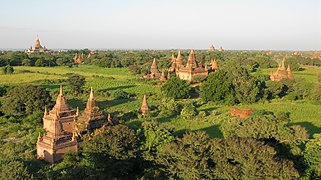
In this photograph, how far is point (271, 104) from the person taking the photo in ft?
128

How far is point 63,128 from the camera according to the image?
74.6 ft

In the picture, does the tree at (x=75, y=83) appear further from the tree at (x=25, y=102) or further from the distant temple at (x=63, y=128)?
the distant temple at (x=63, y=128)

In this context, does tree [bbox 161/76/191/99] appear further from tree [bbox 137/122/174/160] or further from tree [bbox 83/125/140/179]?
tree [bbox 83/125/140/179]

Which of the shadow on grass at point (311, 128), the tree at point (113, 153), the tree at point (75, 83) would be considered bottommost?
the shadow on grass at point (311, 128)

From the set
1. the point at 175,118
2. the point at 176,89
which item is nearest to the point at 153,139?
the point at 175,118

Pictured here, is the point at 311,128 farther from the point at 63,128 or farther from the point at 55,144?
the point at 55,144

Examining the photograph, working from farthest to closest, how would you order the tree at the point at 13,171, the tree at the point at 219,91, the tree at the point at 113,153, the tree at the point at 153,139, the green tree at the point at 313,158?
1. the tree at the point at 219,91
2. the tree at the point at 153,139
3. the green tree at the point at 313,158
4. the tree at the point at 113,153
5. the tree at the point at 13,171

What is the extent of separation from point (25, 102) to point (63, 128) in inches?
401

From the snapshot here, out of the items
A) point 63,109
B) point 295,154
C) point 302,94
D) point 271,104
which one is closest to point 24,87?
point 63,109

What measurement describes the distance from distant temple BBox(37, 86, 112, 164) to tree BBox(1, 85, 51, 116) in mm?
6580

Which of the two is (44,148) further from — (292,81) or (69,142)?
(292,81)

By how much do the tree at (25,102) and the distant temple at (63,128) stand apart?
259 inches

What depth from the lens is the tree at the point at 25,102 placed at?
3030cm

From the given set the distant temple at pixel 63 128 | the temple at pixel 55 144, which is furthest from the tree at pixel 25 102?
the temple at pixel 55 144
